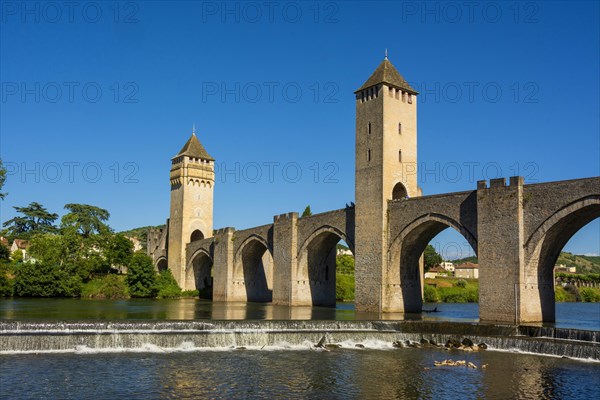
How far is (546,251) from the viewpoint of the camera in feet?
89.6

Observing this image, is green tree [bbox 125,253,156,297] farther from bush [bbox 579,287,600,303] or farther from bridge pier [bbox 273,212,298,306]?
bush [bbox 579,287,600,303]

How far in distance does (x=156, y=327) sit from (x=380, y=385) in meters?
10.9

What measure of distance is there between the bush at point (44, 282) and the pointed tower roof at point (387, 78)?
33.2 metres

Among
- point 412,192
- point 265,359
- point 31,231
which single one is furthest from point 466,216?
point 31,231

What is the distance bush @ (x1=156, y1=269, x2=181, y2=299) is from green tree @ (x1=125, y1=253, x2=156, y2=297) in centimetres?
73

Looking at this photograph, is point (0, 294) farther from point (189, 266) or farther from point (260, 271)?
point (260, 271)

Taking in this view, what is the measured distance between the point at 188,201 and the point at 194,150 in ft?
18.4

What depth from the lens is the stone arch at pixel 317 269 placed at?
4169 cm

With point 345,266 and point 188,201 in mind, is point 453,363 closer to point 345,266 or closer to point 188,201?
point 188,201

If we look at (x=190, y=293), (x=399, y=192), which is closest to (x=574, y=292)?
(x=399, y=192)

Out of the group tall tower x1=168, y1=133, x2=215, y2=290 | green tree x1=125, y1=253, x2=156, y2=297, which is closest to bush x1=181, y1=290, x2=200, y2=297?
tall tower x1=168, y1=133, x2=215, y2=290

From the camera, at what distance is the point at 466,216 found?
98.3 feet

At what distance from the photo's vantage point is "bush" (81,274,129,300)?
2196 inches

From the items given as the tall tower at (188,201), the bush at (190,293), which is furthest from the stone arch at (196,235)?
the bush at (190,293)
